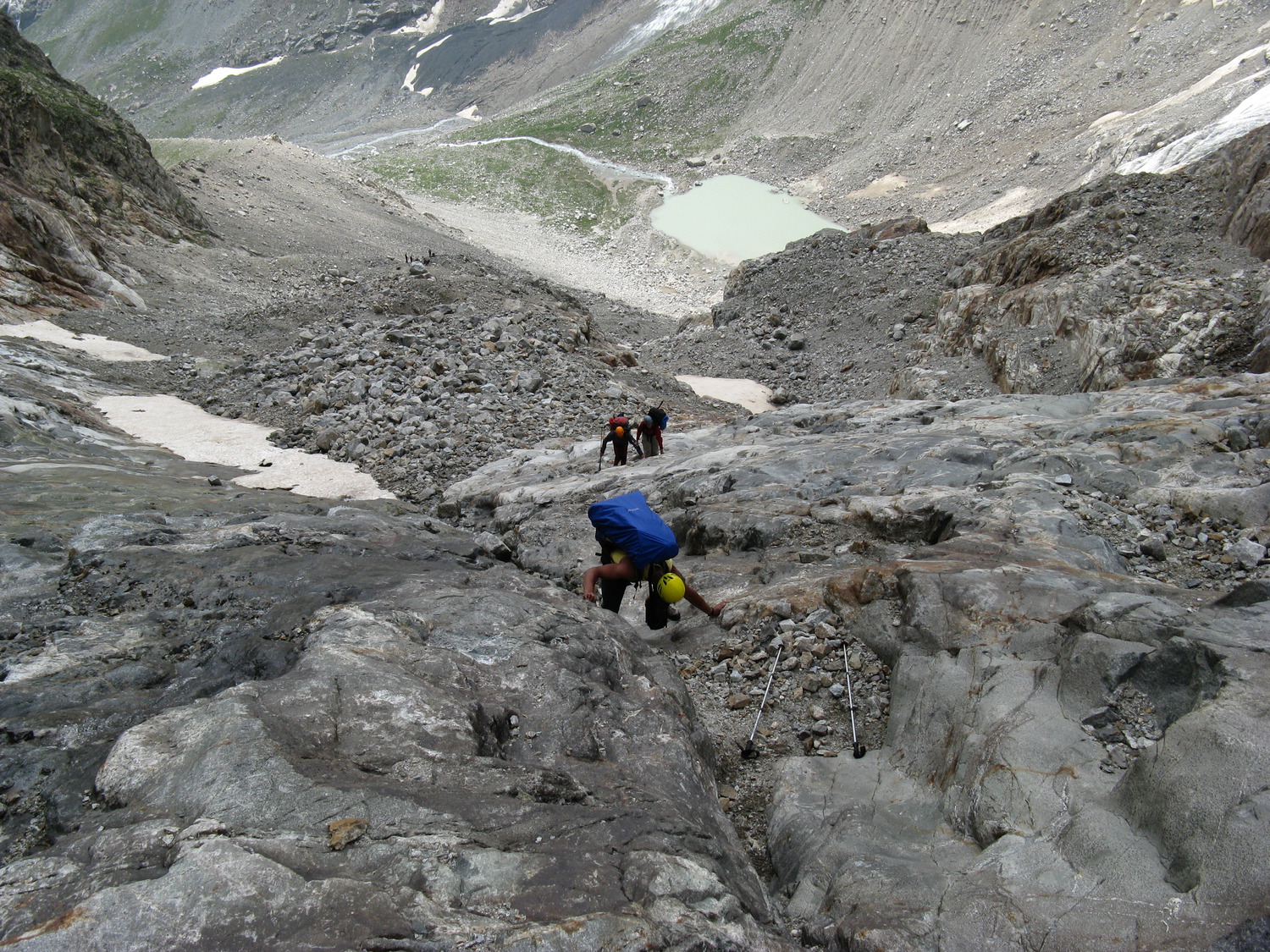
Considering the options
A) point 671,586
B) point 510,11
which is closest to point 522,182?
point 510,11

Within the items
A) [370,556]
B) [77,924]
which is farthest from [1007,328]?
[77,924]

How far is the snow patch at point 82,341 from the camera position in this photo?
17875 mm

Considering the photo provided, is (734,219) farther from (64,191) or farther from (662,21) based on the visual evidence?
(662,21)

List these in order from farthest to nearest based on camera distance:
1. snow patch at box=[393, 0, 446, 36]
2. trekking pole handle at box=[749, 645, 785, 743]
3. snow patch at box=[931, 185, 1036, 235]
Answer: snow patch at box=[393, 0, 446, 36] → snow patch at box=[931, 185, 1036, 235] → trekking pole handle at box=[749, 645, 785, 743]

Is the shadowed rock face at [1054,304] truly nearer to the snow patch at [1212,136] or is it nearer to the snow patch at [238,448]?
the snow patch at [1212,136]

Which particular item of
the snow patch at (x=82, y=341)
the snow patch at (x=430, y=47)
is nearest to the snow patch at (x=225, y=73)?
the snow patch at (x=430, y=47)

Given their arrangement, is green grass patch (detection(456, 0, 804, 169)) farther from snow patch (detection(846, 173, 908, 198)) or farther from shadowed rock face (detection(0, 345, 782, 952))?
shadowed rock face (detection(0, 345, 782, 952))

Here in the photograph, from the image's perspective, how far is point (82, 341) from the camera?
18.5 m

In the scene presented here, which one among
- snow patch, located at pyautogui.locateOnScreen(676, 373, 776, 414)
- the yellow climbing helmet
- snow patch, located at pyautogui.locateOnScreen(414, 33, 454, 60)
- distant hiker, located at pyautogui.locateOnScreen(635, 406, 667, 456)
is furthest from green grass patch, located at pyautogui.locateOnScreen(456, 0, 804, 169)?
the yellow climbing helmet

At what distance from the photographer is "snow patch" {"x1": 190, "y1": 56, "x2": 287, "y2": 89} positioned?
118562 mm

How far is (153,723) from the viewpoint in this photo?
3588 millimetres

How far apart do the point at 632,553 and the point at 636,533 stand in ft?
0.63

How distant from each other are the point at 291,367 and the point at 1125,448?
1625 cm

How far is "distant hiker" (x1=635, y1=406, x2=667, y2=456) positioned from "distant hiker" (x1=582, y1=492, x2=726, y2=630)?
6.15 metres
